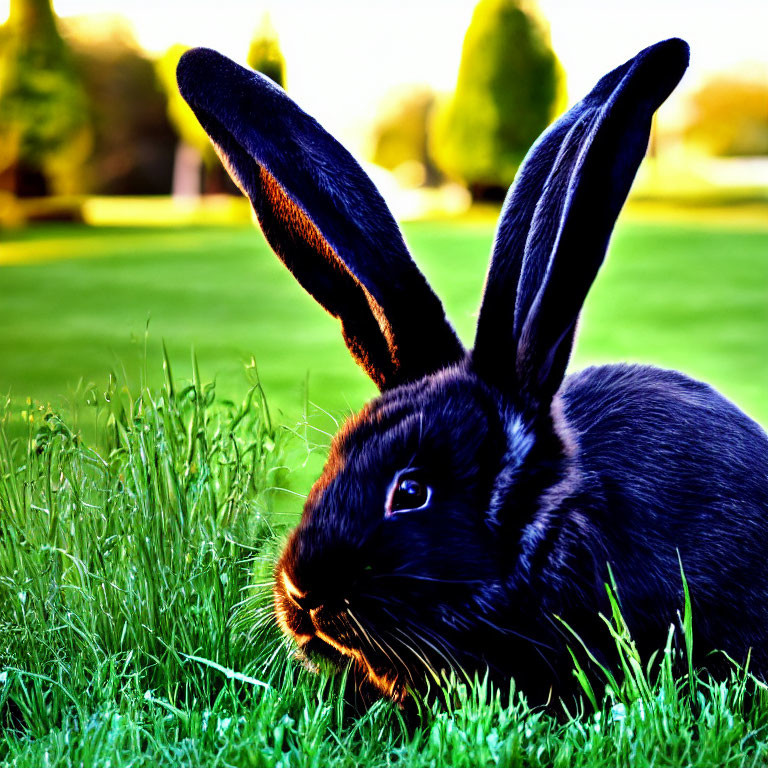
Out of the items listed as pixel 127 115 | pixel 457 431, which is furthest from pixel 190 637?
pixel 127 115

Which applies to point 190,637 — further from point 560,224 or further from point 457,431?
point 560,224

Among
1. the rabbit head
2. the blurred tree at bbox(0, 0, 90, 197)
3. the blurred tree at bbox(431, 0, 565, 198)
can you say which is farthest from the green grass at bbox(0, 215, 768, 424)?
the blurred tree at bbox(0, 0, 90, 197)

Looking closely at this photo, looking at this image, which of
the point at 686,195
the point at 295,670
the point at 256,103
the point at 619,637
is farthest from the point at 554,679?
the point at 686,195

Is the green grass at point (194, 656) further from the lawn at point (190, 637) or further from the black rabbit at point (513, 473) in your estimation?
the black rabbit at point (513, 473)

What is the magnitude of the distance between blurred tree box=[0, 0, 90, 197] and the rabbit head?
22373 millimetres

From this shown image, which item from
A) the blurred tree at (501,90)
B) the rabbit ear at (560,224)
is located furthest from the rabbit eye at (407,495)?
the blurred tree at (501,90)

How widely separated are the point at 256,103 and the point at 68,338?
803 cm

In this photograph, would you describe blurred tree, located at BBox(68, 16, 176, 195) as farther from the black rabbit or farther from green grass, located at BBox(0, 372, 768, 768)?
the black rabbit

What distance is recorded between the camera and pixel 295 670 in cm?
326

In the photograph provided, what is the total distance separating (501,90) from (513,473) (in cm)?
1996

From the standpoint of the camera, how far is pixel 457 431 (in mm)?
2838

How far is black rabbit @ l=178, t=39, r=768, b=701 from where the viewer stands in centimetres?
271

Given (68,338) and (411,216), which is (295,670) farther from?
(411,216)

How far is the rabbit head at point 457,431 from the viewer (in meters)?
2.64
